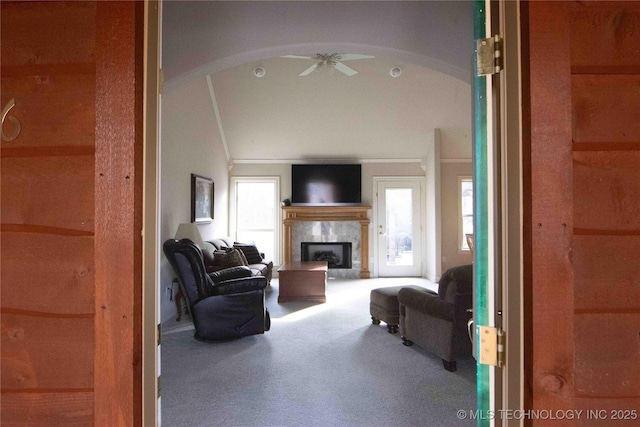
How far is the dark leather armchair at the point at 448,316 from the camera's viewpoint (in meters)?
2.86

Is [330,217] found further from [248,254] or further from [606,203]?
[606,203]

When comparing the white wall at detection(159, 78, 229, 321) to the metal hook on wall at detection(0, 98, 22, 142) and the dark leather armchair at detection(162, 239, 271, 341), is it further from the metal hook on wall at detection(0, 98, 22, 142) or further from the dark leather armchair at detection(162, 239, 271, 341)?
the metal hook on wall at detection(0, 98, 22, 142)

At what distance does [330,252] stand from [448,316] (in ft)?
15.6

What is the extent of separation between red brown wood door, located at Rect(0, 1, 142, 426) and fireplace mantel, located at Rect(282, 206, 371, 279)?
6.37 meters

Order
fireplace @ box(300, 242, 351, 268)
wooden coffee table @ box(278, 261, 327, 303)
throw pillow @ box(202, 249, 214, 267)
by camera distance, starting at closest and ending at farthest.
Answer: throw pillow @ box(202, 249, 214, 267)
wooden coffee table @ box(278, 261, 327, 303)
fireplace @ box(300, 242, 351, 268)

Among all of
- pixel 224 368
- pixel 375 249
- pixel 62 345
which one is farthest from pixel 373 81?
pixel 62 345

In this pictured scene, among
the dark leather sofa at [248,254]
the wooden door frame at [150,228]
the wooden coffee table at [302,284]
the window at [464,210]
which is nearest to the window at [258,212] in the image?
the dark leather sofa at [248,254]

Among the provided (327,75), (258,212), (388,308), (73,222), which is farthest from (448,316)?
(258,212)

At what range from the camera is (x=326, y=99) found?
6.41m

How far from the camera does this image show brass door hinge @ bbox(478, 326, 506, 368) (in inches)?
39.1

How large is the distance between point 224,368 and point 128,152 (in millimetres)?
2430

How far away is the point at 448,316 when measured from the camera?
2922 millimetres

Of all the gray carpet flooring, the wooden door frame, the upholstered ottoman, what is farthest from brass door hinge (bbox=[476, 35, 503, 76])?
the upholstered ottoman

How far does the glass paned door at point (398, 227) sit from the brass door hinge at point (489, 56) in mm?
6567
